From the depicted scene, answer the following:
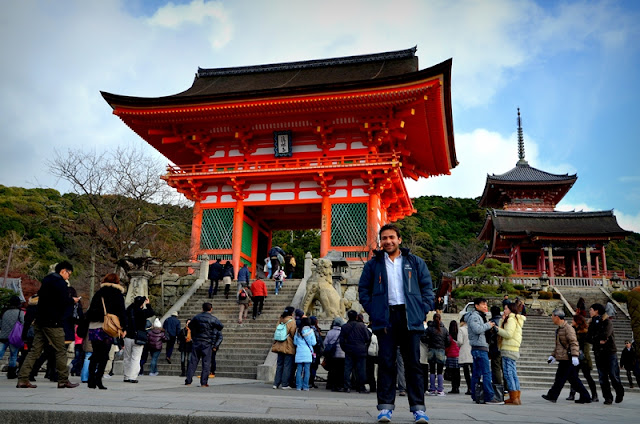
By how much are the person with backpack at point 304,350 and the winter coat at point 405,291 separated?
16.0 ft

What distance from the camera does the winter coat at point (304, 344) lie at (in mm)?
9141

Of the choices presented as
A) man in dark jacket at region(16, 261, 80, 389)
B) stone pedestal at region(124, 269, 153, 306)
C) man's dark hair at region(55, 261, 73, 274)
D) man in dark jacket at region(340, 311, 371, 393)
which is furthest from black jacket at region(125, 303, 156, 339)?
stone pedestal at region(124, 269, 153, 306)

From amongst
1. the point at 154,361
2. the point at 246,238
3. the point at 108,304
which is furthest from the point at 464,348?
the point at 246,238

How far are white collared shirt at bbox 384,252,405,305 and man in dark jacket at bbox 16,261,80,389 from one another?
4444mm

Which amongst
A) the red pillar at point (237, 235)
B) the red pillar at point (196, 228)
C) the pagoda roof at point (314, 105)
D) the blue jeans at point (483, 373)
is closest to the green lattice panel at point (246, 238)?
the red pillar at point (237, 235)

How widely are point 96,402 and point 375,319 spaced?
2.70 metres

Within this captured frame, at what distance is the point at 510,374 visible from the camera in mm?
6906

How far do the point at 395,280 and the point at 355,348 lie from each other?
15.5ft

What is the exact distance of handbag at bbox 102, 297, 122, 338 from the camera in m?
6.68

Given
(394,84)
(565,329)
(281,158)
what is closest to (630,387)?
(565,329)

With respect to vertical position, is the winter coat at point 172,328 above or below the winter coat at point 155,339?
above

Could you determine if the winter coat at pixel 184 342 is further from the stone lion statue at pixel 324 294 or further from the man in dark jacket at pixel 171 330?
the stone lion statue at pixel 324 294

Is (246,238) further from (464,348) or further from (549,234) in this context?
(549,234)

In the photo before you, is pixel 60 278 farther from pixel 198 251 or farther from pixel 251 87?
pixel 251 87
